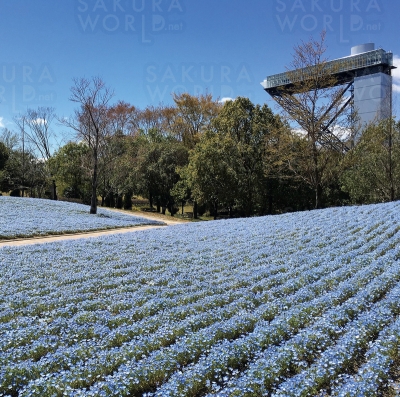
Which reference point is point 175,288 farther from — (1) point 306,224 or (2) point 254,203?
(2) point 254,203

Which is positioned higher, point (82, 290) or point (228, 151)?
point (228, 151)

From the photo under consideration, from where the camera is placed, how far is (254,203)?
3912cm

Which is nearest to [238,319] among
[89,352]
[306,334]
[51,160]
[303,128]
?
[306,334]

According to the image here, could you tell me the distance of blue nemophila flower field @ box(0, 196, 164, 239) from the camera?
20.4 metres

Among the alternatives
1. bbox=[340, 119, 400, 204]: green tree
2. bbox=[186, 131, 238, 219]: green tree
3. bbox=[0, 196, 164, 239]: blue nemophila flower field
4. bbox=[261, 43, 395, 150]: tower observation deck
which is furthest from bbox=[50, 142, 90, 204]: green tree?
bbox=[340, 119, 400, 204]: green tree

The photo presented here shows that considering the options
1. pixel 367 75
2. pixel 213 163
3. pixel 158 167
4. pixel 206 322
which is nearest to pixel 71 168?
pixel 158 167

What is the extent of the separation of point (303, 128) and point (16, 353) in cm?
2527

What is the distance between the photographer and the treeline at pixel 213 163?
28.5m

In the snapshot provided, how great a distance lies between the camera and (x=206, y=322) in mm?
6836

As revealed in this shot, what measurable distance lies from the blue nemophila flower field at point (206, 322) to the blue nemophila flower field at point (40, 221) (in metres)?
7.30

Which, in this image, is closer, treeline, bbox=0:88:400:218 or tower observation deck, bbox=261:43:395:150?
treeline, bbox=0:88:400:218

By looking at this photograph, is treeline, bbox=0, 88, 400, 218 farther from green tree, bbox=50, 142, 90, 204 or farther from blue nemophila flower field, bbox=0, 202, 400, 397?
blue nemophila flower field, bbox=0, 202, 400, 397

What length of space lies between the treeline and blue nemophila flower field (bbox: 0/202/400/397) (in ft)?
55.6

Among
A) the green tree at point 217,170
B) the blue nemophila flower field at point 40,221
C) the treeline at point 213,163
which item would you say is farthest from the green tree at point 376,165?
the blue nemophila flower field at point 40,221
